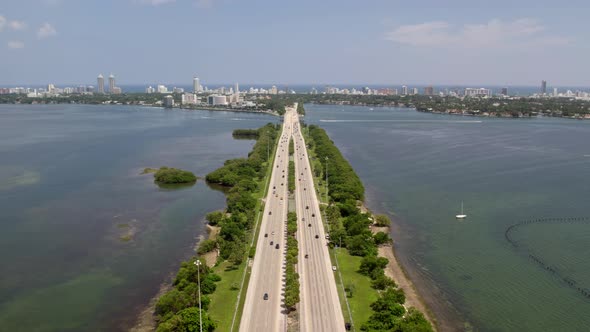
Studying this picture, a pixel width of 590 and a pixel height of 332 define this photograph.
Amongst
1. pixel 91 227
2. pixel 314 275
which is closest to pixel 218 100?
pixel 91 227

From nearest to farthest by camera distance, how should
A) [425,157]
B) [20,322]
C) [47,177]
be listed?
[20,322]
[47,177]
[425,157]

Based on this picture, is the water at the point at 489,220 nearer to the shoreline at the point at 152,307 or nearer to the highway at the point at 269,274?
the highway at the point at 269,274

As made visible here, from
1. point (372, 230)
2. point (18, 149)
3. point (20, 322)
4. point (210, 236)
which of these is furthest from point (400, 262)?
point (18, 149)

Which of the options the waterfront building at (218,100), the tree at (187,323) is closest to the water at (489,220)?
the tree at (187,323)

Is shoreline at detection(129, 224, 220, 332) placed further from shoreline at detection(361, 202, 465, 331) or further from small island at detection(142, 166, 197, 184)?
small island at detection(142, 166, 197, 184)

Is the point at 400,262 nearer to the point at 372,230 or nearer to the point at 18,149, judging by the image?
the point at 372,230

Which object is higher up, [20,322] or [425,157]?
[425,157]
